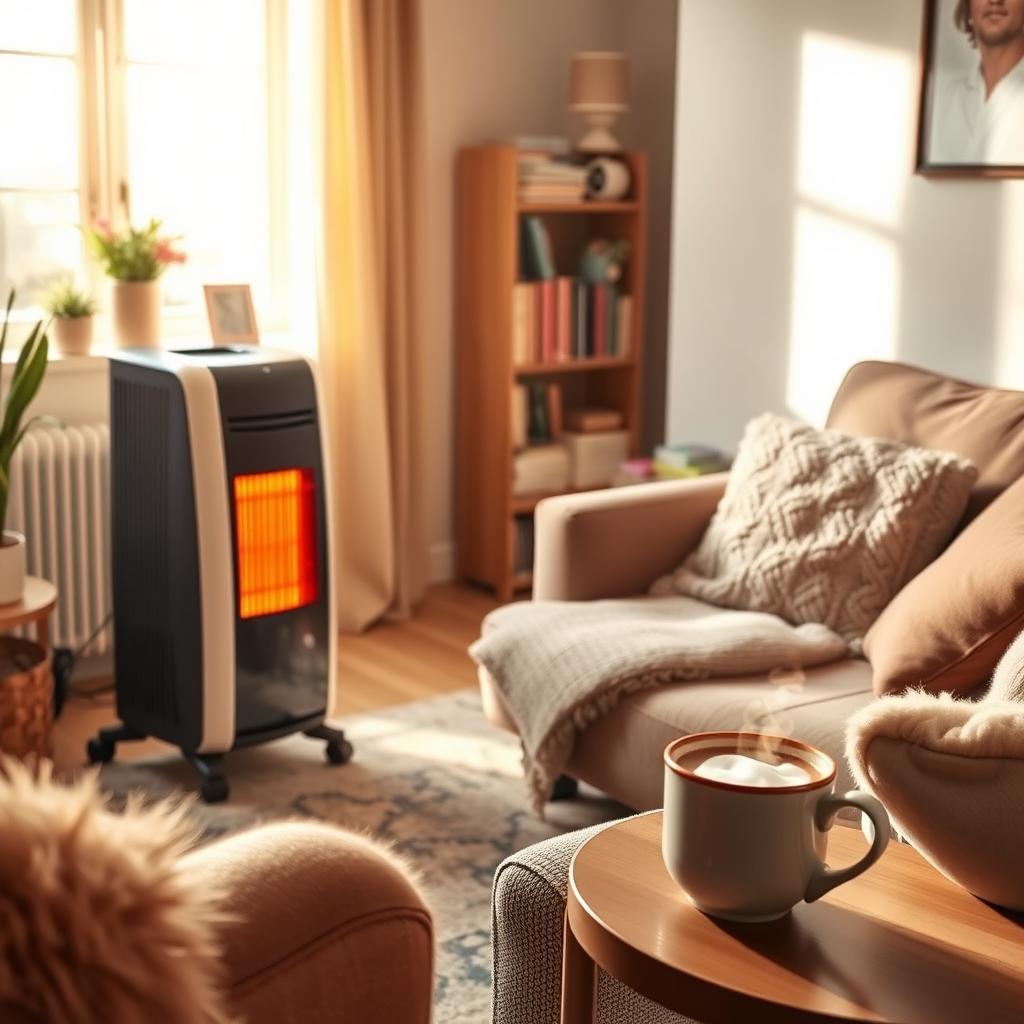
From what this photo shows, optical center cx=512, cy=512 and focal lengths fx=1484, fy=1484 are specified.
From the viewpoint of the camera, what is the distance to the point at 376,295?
4055 mm

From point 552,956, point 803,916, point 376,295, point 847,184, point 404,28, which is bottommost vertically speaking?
point 552,956

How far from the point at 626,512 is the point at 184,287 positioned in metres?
1.68

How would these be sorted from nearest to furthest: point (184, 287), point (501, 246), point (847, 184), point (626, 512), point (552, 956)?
point (552, 956) < point (626, 512) < point (847, 184) < point (184, 287) < point (501, 246)

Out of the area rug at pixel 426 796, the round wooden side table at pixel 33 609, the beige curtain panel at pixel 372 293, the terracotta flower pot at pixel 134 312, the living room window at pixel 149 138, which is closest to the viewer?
the area rug at pixel 426 796

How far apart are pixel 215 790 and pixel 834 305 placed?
66.2 inches

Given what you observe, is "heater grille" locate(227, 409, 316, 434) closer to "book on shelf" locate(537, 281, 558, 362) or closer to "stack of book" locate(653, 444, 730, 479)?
"stack of book" locate(653, 444, 730, 479)

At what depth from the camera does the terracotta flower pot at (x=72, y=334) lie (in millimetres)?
3541

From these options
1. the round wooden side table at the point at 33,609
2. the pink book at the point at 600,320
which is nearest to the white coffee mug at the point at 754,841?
the round wooden side table at the point at 33,609

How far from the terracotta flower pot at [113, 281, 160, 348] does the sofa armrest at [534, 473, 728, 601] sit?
3.86 feet

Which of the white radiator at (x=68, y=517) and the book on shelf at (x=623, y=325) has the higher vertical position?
the book on shelf at (x=623, y=325)

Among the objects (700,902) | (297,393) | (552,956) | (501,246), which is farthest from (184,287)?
(700,902)

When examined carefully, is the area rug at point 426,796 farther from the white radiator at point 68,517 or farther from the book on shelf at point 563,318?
the book on shelf at point 563,318

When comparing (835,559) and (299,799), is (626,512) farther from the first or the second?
(299,799)

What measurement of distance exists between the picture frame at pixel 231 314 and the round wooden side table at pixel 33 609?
672mm
